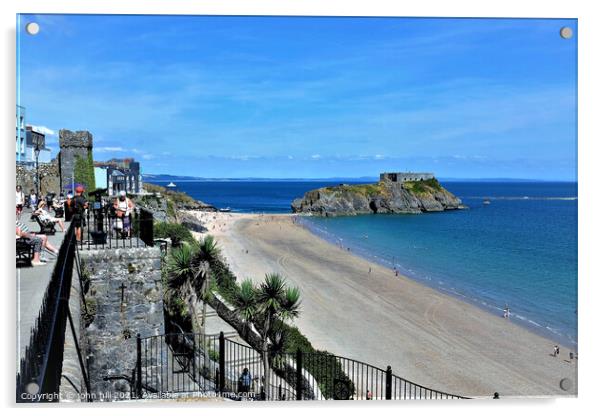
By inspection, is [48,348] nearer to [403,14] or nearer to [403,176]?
[403,14]

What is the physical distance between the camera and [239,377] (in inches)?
405

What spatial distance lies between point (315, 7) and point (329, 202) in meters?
70.6

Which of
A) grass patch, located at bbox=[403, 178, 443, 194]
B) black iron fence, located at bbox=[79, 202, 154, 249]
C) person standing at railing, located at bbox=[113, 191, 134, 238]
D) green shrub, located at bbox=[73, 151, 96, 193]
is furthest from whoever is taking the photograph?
grass patch, located at bbox=[403, 178, 443, 194]

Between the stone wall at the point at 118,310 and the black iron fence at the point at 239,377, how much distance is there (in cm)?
25

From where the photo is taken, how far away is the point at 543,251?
38500 mm

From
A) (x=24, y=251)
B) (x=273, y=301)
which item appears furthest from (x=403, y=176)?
(x=24, y=251)

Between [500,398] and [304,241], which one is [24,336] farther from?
[304,241]

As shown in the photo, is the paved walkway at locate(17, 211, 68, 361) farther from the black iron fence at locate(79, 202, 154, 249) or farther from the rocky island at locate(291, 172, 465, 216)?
the rocky island at locate(291, 172, 465, 216)

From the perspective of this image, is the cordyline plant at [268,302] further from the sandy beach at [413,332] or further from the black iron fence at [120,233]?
the sandy beach at [413,332]

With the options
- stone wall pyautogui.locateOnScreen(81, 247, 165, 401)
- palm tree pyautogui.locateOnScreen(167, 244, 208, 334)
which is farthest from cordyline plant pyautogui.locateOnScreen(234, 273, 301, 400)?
stone wall pyautogui.locateOnScreen(81, 247, 165, 401)

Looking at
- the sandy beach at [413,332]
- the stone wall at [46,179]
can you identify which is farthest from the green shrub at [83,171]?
the sandy beach at [413,332]

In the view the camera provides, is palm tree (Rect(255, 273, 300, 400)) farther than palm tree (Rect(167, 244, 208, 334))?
No

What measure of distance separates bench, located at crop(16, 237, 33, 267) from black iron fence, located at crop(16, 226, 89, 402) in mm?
712

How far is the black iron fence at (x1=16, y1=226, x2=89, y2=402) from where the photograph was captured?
4586 mm
